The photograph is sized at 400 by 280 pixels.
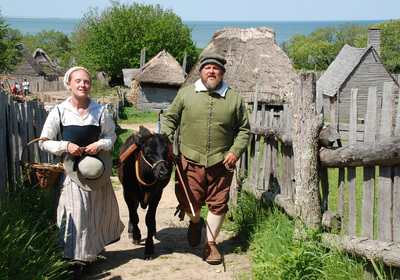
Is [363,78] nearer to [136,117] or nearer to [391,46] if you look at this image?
[136,117]

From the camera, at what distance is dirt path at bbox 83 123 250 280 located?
428 centimetres

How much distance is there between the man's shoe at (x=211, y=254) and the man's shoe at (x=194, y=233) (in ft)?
1.29

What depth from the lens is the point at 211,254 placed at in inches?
180

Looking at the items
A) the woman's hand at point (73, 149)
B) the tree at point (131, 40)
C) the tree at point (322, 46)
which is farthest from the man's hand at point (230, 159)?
the tree at point (322, 46)

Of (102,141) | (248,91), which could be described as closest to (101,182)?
(102,141)

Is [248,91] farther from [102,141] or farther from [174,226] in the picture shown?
[102,141]

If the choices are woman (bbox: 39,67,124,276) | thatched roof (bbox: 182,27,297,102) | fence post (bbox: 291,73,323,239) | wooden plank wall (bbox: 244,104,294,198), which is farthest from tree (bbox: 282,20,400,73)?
woman (bbox: 39,67,124,276)

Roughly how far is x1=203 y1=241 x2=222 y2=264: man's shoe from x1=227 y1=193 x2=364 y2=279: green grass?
1.13 ft

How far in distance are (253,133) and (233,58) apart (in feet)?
29.6

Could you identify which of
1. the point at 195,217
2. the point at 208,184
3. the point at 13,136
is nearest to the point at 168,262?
the point at 195,217

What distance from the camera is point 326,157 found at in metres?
3.79

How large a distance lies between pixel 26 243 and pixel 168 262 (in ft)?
5.14

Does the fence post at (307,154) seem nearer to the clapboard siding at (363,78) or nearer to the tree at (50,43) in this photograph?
the clapboard siding at (363,78)

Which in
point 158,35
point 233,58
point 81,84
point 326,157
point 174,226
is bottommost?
point 174,226
